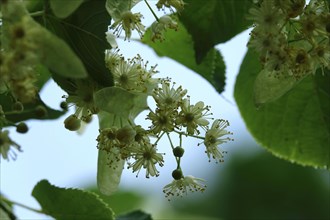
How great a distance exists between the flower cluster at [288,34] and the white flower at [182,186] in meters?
0.27

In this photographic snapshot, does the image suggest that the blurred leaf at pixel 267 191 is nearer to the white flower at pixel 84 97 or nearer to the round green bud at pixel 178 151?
the round green bud at pixel 178 151

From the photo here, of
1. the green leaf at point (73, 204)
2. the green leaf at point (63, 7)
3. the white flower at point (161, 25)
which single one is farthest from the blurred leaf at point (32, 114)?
the green leaf at point (63, 7)

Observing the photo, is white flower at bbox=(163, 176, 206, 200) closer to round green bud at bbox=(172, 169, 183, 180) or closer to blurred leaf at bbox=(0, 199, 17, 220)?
round green bud at bbox=(172, 169, 183, 180)

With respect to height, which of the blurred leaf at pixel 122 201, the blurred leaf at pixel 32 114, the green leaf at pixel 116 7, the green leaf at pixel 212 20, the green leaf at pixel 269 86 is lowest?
the green leaf at pixel 269 86

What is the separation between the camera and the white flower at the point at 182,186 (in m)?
1.28

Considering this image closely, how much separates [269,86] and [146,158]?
0.81 ft

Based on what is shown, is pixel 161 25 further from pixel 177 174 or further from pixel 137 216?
pixel 137 216

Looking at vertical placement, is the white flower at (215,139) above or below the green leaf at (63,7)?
below

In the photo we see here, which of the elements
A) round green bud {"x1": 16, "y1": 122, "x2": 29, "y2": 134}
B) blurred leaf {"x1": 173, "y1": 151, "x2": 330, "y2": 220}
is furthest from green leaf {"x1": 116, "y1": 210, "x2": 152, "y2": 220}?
blurred leaf {"x1": 173, "y1": 151, "x2": 330, "y2": 220}

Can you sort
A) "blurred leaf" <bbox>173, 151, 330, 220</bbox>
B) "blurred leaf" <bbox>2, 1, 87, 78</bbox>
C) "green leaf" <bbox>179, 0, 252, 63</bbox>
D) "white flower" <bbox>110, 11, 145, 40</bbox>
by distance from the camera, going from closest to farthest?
1. "blurred leaf" <bbox>2, 1, 87, 78</bbox>
2. "white flower" <bbox>110, 11, 145, 40</bbox>
3. "green leaf" <bbox>179, 0, 252, 63</bbox>
4. "blurred leaf" <bbox>173, 151, 330, 220</bbox>

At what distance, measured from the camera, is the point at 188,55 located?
1.55 metres

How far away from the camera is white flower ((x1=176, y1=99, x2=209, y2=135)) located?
115cm

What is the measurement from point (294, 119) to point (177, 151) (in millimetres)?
428

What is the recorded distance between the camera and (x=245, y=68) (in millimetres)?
1574
